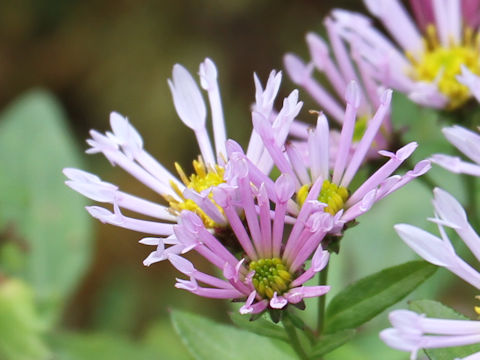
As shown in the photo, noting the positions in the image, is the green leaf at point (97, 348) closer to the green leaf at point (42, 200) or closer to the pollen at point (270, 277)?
the green leaf at point (42, 200)

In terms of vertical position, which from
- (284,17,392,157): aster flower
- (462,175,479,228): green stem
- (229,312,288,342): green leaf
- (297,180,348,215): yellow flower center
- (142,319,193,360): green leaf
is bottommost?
(142,319,193,360): green leaf

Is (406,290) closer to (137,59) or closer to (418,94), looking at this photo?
(418,94)

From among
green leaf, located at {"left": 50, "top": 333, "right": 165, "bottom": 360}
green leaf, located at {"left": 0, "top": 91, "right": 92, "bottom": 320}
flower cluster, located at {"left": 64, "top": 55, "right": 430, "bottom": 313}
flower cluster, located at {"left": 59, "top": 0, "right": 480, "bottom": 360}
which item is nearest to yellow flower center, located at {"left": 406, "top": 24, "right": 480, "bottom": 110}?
flower cluster, located at {"left": 59, "top": 0, "right": 480, "bottom": 360}

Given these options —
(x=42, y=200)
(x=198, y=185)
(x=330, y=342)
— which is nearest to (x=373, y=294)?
(x=330, y=342)

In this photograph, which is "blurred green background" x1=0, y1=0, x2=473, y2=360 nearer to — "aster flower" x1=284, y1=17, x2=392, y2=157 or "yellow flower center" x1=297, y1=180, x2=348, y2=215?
"aster flower" x1=284, y1=17, x2=392, y2=157

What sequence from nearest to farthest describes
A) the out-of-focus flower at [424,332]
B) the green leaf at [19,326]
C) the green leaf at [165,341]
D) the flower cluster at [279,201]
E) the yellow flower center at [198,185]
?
1. the out-of-focus flower at [424,332]
2. the flower cluster at [279,201]
3. the yellow flower center at [198,185]
4. the green leaf at [19,326]
5. the green leaf at [165,341]

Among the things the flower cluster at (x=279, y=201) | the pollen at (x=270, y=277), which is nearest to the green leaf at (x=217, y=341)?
the flower cluster at (x=279, y=201)

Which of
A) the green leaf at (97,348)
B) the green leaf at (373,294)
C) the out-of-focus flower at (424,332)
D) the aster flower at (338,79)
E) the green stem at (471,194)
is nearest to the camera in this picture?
the out-of-focus flower at (424,332)

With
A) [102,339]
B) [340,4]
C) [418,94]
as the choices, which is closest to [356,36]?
[418,94]
